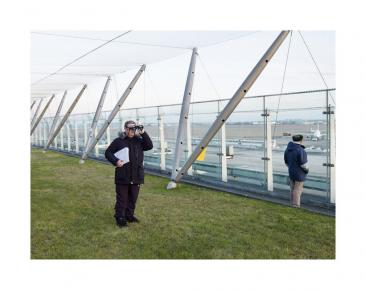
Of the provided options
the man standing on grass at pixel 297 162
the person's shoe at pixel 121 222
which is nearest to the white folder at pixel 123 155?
the person's shoe at pixel 121 222

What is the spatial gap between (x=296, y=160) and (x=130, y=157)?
2.51 meters

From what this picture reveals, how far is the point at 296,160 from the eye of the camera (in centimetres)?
595

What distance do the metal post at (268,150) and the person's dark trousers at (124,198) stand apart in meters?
3.11

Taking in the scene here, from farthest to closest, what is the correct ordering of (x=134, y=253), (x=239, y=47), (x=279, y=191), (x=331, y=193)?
(x=279, y=191), (x=239, y=47), (x=331, y=193), (x=134, y=253)

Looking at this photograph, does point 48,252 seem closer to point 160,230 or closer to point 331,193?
point 160,230

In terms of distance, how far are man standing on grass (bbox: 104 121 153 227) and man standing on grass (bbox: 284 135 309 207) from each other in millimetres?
2172

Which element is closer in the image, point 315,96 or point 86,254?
point 86,254

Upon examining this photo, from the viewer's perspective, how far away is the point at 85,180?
10.0 m

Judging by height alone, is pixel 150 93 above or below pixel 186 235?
above

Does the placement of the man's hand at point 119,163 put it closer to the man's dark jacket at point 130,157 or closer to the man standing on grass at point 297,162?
the man's dark jacket at point 130,157

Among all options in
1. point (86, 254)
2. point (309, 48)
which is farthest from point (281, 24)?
point (86, 254)

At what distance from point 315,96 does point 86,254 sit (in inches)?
172

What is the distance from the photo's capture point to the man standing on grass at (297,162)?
19.3ft

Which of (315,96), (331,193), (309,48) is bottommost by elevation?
(331,193)
